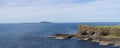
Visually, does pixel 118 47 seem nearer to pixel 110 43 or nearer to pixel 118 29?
pixel 110 43

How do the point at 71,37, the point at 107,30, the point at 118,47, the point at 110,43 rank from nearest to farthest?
the point at 118,47 → the point at 110,43 → the point at 107,30 → the point at 71,37

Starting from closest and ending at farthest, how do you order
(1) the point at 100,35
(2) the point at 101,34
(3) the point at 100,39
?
(3) the point at 100,39, (1) the point at 100,35, (2) the point at 101,34

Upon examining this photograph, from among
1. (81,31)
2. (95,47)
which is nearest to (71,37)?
(81,31)

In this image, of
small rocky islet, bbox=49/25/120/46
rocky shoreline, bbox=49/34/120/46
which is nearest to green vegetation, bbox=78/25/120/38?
small rocky islet, bbox=49/25/120/46

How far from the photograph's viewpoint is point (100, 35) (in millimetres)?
114875

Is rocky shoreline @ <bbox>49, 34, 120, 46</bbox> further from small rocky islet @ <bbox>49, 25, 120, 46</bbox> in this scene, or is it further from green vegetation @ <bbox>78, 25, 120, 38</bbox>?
green vegetation @ <bbox>78, 25, 120, 38</bbox>

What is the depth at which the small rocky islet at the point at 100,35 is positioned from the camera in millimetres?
101438

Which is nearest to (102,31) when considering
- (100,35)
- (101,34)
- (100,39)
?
(101,34)

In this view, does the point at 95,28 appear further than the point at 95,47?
Yes

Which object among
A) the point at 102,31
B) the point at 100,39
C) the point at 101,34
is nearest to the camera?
the point at 100,39

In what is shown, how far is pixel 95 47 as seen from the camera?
93.2 metres

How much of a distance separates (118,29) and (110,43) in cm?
1482

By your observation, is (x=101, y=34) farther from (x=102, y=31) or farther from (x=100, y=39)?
(x=100, y=39)

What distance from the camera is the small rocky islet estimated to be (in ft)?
333
